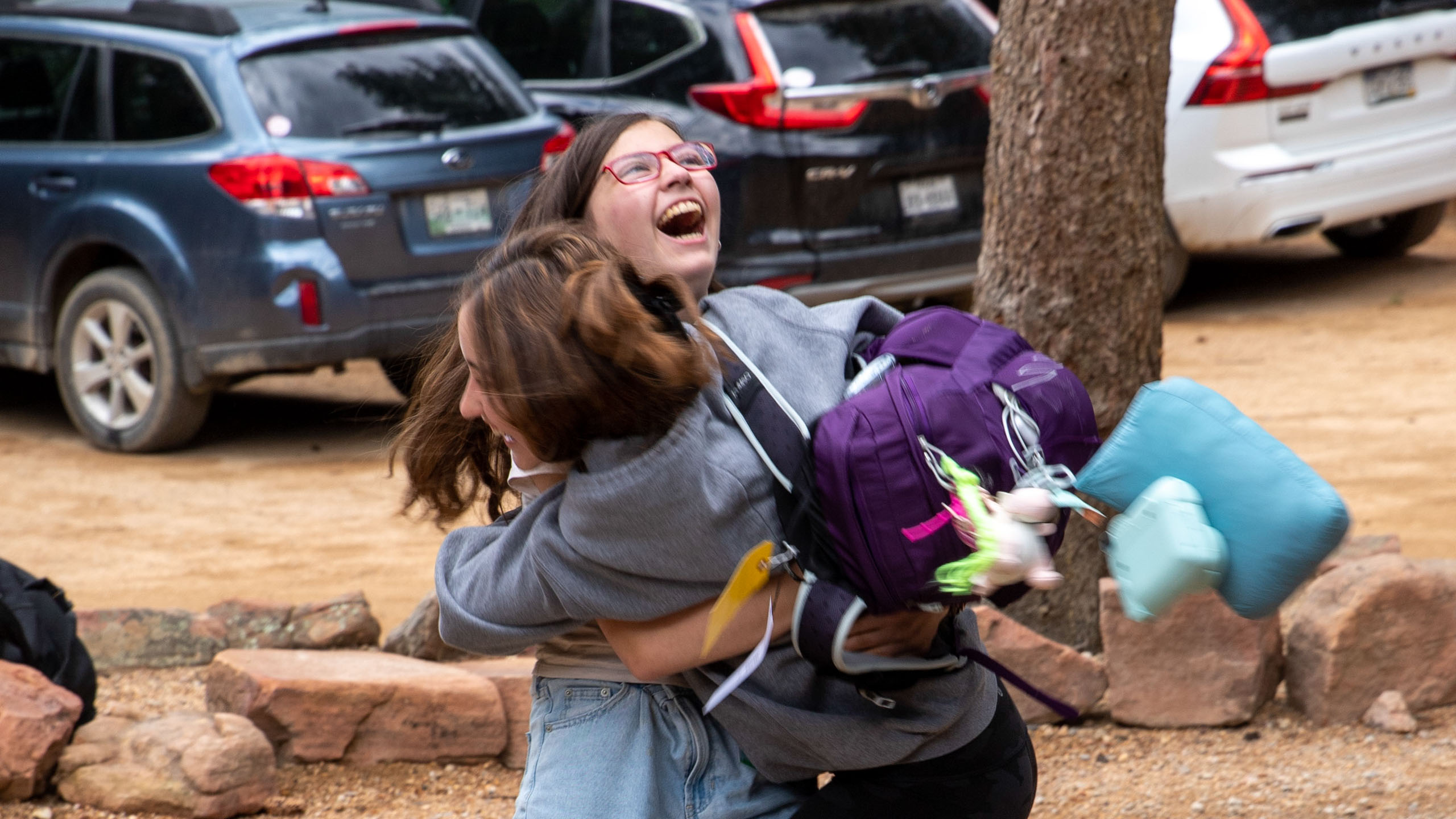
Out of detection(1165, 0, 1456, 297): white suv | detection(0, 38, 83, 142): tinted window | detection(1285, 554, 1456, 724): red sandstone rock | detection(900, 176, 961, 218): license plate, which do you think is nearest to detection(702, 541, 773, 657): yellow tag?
detection(1285, 554, 1456, 724): red sandstone rock

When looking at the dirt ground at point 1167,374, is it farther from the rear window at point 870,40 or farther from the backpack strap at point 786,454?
the rear window at point 870,40

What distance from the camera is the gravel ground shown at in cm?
340

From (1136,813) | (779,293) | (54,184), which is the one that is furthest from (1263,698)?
(54,184)

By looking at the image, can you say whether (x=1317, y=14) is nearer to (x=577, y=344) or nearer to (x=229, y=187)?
(x=229, y=187)

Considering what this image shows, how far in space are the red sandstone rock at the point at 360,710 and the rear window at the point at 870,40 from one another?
4.27 metres

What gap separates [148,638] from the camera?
14.7ft

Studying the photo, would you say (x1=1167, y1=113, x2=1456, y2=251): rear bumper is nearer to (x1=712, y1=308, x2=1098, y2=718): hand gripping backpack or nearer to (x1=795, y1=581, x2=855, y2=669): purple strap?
(x1=712, y1=308, x2=1098, y2=718): hand gripping backpack

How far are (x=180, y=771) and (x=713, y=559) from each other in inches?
86.4

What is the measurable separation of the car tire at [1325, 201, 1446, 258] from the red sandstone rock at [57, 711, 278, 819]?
8385mm

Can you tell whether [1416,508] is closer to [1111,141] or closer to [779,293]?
[1111,141]

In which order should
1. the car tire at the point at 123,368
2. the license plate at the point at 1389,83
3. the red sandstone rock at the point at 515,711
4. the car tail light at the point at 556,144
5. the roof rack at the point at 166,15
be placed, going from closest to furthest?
the red sandstone rock at the point at 515,711
the roof rack at the point at 166,15
the car tire at the point at 123,368
the car tail light at the point at 556,144
the license plate at the point at 1389,83

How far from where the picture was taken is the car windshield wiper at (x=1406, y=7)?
27.4 feet

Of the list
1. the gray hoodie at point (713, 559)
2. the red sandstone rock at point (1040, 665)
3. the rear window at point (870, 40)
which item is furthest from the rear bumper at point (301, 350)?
the gray hoodie at point (713, 559)

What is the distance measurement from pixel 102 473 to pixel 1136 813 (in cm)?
503
